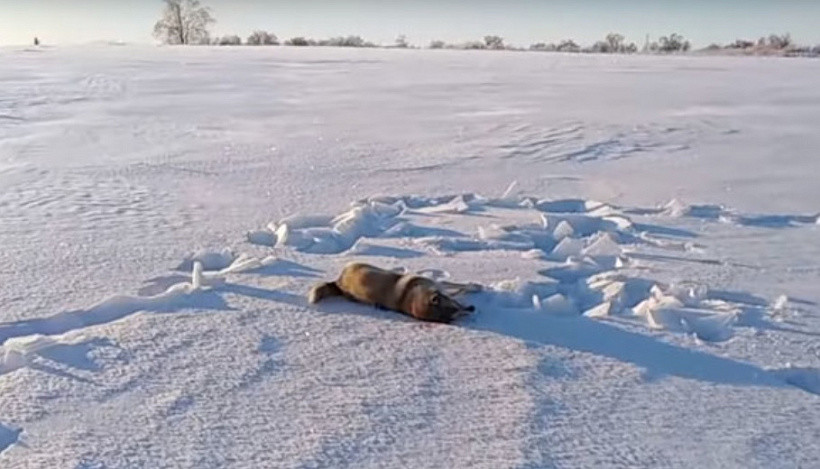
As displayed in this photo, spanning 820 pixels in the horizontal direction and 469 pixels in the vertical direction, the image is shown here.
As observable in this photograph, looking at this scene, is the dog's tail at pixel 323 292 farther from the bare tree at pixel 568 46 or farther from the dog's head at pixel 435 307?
the bare tree at pixel 568 46

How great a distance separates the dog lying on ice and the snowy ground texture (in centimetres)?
5

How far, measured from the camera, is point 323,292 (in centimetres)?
269

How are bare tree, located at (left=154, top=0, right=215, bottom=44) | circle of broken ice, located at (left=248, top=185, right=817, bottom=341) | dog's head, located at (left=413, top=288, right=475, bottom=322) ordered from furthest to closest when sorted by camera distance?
bare tree, located at (left=154, top=0, right=215, bottom=44) < circle of broken ice, located at (left=248, top=185, right=817, bottom=341) < dog's head, located at (left=413, top=288, right=475, bottom=322)

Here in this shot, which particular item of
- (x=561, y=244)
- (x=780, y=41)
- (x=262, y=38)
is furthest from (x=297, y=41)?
(x=561, y=244)

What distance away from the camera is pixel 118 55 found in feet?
53.4

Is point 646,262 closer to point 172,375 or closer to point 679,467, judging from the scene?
point 679,467

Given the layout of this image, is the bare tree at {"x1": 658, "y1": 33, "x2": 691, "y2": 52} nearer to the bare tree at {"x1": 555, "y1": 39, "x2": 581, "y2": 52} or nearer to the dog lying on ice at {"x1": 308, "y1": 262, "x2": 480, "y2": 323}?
the bare tree at {"x1": 555, "y1": 39, "x2": 581, "y2": 52}

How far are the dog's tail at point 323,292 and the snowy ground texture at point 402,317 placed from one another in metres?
0.04

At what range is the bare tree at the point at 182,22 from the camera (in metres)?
42.1

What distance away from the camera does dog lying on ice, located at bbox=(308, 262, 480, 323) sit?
2514mm

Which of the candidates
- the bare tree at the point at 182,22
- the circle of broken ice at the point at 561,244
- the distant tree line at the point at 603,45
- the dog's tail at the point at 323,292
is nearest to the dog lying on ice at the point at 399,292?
the dog's tail at the point at 323,292

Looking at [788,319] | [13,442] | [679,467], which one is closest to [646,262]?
[788,319]

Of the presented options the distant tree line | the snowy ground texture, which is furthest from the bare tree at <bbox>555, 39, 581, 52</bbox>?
the snowy ground texture

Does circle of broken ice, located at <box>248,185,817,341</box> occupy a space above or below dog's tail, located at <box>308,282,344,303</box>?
below
